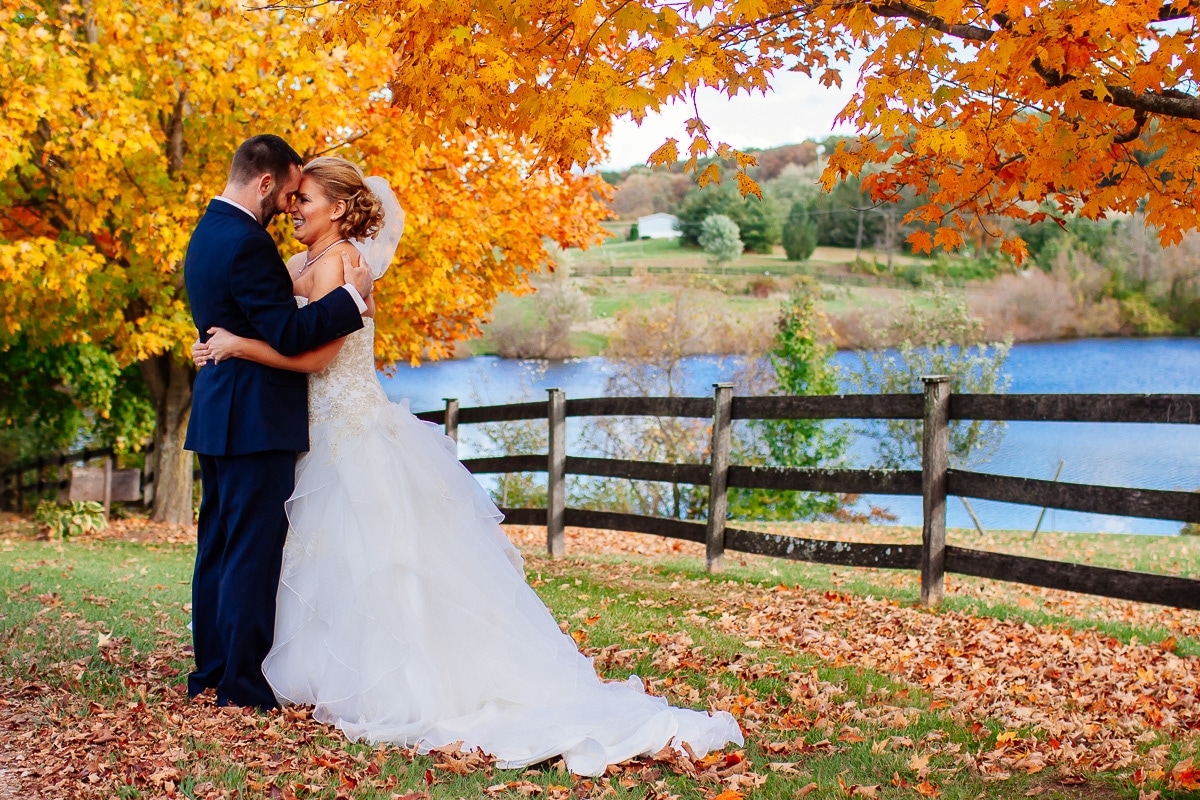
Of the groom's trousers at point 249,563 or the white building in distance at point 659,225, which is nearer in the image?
the groom's trousers at point 249,563

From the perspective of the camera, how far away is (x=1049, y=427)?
2434 centimetres

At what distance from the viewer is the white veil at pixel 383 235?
15.2ft

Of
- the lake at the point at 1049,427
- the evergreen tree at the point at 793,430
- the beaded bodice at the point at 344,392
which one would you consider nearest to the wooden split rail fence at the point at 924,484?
the beaded bodice at the point at 344,392

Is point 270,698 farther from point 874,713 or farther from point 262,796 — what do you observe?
point 874,713

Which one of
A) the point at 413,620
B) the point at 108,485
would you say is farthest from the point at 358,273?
the point at 108,485

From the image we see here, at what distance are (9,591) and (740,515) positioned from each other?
37.7 feet

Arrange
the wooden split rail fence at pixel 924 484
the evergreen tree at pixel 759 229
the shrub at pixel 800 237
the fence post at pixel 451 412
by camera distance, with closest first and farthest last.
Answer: the wooden split rail fence at pixel 924 484 → the fence post at pixel 451 412 → the shrub at pixel 800 237 → the evergreen tree at pixel 759 229

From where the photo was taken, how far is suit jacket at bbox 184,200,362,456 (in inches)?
162

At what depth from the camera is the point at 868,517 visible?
19750mm

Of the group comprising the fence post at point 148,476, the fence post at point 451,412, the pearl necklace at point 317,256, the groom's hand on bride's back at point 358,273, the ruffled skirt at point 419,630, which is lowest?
the fence post at point 148,476

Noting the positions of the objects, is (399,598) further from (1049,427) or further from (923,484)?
(1049,427)

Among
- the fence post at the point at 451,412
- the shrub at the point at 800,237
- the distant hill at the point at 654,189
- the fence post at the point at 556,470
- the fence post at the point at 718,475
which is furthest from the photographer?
the distant hill at the point at 654,189

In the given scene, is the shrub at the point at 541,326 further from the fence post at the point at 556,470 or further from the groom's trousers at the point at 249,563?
the groom's trousers at the point at 249,563

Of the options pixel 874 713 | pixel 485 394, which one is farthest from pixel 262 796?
pixel 485 394
